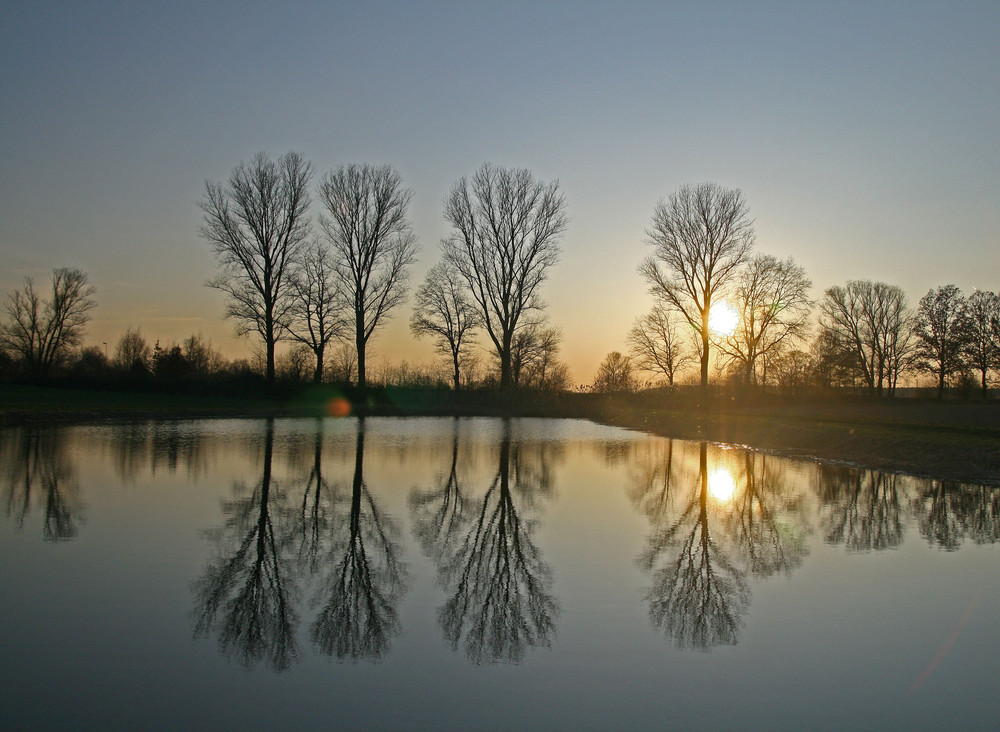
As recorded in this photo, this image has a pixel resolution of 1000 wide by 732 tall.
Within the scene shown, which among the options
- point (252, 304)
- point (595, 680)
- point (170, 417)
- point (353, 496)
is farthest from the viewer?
point (252, 304)

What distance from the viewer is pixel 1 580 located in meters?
6.79

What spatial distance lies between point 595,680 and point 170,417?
31.3 metres

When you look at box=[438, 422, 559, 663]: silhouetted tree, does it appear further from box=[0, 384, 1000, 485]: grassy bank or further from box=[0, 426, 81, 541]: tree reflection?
box=[0, 384, 1000, 485]: grassy bank

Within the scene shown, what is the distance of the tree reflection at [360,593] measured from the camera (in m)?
5.48

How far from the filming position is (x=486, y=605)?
21.7ft

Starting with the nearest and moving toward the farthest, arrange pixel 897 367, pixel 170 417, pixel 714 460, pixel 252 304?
pixel 714 460, pixel 170 417, pixel 252 304, pixel 897 367

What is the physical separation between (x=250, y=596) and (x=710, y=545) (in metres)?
5.71

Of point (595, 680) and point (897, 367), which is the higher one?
point (897, 367)

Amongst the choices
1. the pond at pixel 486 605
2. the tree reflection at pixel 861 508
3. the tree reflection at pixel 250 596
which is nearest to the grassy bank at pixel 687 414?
the tree reflection at pixel 861 508

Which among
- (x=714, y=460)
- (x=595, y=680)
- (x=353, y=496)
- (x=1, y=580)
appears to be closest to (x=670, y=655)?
(x=595, y=680)

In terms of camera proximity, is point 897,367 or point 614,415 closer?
point 614,415

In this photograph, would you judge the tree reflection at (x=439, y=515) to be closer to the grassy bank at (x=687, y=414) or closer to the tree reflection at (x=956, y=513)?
the tree reflection at (x=956, y=513)

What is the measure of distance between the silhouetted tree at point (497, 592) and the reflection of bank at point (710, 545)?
110 centimetres

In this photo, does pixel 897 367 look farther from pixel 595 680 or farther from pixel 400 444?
pixel 595 680
